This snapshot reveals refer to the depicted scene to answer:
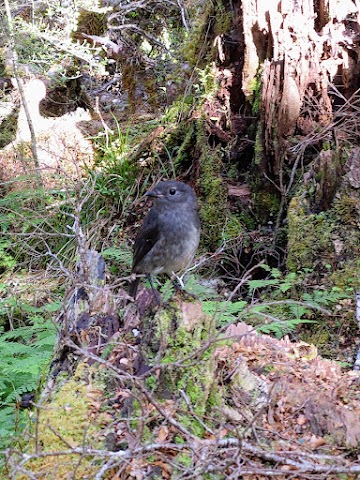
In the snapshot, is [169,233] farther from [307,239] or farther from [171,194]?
[307,239]

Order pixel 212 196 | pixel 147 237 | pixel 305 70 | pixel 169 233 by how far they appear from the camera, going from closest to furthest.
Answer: pixel 169 233, pixel 147 237, pixel 305 70, pixel 212 196

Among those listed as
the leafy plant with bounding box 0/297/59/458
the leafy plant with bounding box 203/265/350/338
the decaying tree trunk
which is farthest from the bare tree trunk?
the leafy plant with bounding box 203/265/350/338

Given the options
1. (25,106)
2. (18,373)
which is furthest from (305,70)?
(18,373)

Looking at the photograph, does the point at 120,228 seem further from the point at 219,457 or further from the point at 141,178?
the point at 219,457

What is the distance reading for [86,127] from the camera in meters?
8.99

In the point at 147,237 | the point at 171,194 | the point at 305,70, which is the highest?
the point at 305,70

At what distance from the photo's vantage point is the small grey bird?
396 cm

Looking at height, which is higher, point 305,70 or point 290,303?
point 305,70

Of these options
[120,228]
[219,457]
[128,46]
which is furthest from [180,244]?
[128,46]

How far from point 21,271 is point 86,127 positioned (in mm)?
3366

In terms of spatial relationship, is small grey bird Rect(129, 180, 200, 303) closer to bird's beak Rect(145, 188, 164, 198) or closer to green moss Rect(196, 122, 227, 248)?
bird's beak Rect(145, 188, 164, 198)

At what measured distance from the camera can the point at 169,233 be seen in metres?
3.95

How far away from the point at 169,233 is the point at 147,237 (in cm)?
20

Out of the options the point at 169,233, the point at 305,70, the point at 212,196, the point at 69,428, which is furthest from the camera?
the point at 212,196
